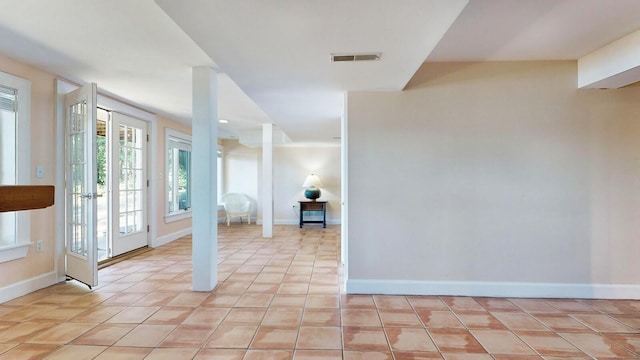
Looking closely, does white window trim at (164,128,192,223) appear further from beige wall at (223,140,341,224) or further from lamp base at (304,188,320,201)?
lamp base at (304,188,320,201)

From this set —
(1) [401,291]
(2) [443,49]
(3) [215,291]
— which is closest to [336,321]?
(1) [401,291]

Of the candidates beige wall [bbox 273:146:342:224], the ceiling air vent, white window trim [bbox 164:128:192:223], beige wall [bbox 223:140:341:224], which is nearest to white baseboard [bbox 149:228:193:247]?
white window trim [bbox 164:128:192:223]

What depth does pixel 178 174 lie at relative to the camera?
6227 millimetres

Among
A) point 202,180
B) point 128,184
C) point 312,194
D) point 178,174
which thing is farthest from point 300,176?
point 202,180

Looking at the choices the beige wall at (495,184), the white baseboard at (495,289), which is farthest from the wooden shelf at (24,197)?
the white baseboard at (495,289)

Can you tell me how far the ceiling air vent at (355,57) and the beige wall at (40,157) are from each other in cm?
296

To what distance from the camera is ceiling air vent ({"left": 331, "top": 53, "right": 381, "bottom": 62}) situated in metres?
2.35

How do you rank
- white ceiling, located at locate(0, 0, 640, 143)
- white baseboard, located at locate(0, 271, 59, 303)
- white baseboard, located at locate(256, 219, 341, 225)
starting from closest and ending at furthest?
white ceiling, located at locate(0, 0, 640, 143), white baseboard, located at locate(0, 271, 59, 303), white baseboard, located at locate(256, 219, 341, 225)

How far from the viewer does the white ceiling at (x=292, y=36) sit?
1.79 metres

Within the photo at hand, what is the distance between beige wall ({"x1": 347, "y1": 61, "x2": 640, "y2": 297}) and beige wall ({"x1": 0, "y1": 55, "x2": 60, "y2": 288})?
307 centimetres

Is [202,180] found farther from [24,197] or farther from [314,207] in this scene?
[314,207]

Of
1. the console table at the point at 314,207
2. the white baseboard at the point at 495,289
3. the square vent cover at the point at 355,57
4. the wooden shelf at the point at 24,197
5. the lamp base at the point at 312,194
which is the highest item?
the square vent cover at the point at 355,57

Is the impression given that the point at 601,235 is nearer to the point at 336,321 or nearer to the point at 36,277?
the point at 336,321

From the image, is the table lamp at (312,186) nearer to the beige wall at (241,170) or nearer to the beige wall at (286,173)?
the beige wall at (286,173)
